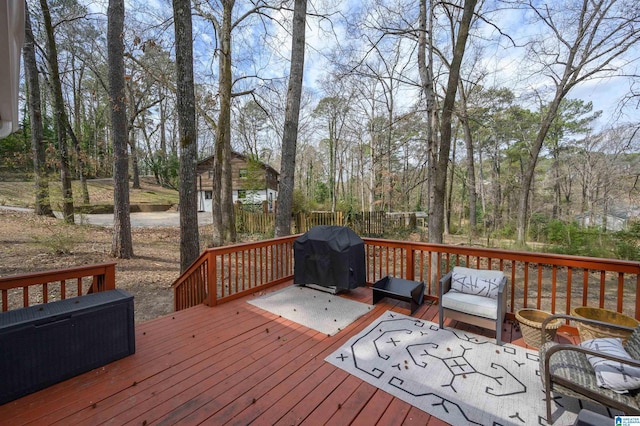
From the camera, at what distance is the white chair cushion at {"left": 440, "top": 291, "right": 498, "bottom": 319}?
8.87 ft

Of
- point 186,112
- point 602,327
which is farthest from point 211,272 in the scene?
point 602,327

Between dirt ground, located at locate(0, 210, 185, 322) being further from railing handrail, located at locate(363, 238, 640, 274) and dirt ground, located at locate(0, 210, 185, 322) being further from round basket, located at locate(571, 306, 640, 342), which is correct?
round basket, located at locate(571, 306, 640, 342)

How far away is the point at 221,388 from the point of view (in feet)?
6.79

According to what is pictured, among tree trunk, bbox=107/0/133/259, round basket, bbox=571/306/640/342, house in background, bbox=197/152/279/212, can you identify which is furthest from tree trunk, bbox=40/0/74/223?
round basket, bbox=571/306/640/342

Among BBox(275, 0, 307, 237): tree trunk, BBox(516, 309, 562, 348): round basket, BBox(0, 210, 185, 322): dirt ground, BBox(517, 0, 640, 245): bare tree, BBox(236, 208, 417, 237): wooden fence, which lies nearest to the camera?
Answer: BBox(516, 309, 562, 348): round basket

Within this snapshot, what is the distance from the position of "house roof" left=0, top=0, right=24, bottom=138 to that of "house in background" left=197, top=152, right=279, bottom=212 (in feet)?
35.9

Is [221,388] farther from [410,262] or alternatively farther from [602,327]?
[602,327]

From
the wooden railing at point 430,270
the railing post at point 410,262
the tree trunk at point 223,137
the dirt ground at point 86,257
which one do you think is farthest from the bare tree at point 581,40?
the dirt ground at point 86,257

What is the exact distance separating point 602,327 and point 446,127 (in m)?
3.45

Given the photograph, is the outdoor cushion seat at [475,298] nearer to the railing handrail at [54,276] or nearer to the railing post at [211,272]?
the railing post at [211,272]

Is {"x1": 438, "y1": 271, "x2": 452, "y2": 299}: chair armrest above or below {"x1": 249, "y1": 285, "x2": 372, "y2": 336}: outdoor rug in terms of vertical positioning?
above

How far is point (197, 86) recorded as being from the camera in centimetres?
884

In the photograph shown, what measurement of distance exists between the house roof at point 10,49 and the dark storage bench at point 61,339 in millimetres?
1493

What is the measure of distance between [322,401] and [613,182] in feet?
68.1
